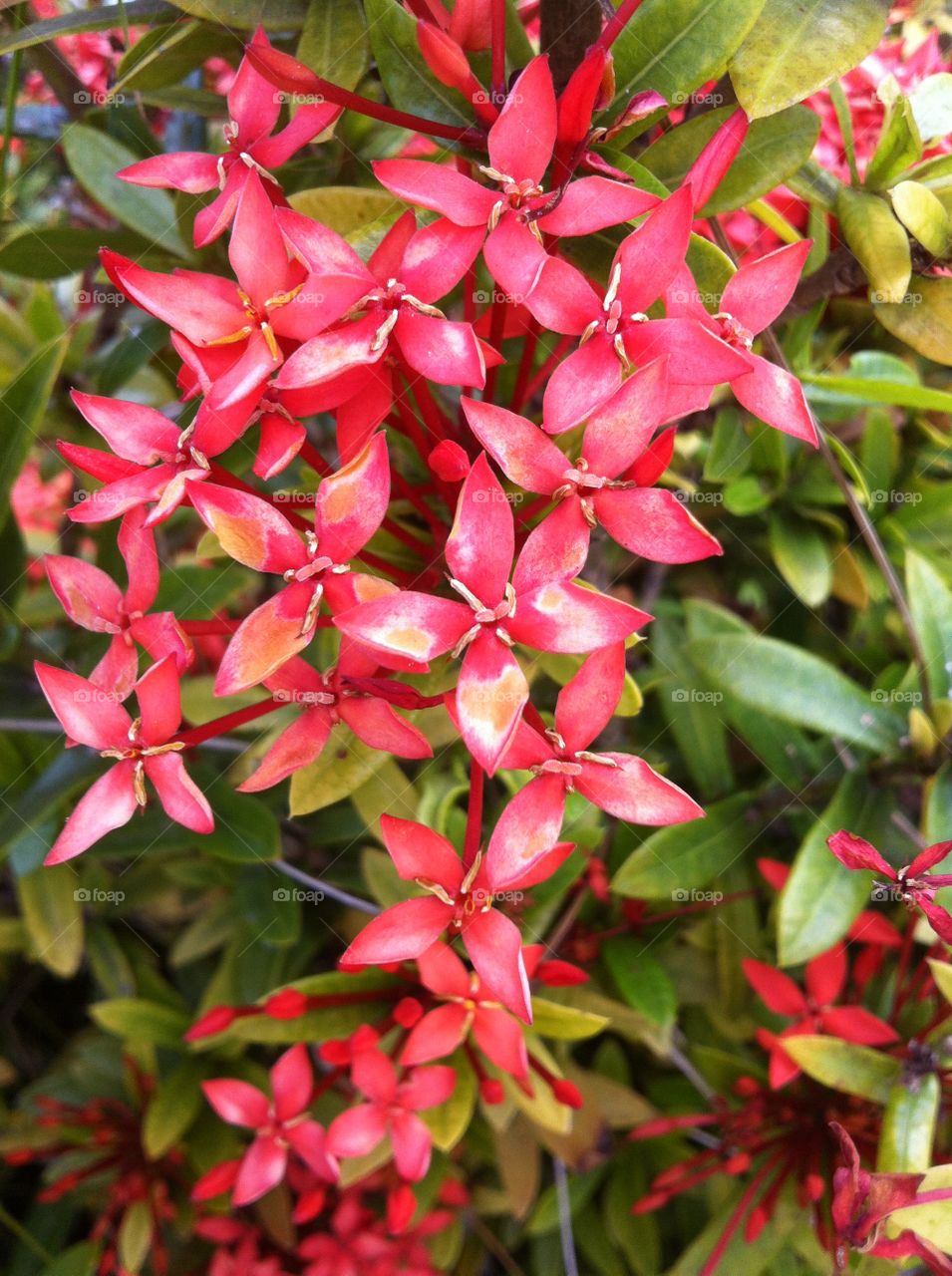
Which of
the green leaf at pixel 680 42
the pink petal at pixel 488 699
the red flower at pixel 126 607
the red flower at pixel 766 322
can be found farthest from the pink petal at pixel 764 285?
the red flower at pixel 126 607

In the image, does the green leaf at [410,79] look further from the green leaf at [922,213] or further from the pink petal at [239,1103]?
the pink petal at [239,1103]

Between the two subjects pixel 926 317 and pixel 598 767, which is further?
pixel 926 317

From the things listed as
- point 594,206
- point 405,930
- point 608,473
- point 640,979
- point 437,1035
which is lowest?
point 640,979

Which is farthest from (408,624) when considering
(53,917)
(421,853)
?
(53,917)

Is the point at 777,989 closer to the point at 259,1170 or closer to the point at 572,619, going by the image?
the point at 259,1170

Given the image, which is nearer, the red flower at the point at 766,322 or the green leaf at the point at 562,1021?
the red flower at the point at 766,322
